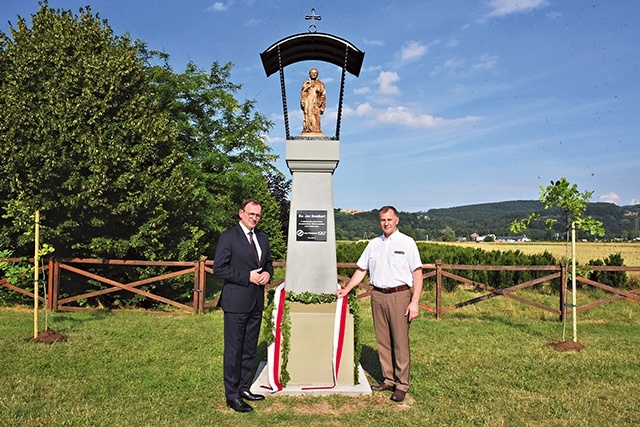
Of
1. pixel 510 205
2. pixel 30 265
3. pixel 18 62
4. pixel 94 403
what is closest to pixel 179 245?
pixel 30 265

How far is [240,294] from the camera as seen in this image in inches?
199

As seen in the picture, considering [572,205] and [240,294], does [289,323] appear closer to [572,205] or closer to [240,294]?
[240,294]

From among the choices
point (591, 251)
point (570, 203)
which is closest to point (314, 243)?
point (570, 203)

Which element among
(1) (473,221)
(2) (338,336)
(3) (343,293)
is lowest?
(2) (338,336)

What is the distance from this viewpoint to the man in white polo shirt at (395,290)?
5480mm

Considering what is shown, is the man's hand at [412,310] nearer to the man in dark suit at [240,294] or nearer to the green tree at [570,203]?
the man in dark suit at [240,294]

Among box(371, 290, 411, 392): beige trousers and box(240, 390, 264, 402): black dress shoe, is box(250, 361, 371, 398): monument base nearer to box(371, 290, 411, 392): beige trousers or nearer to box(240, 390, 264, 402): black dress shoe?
box(240, 390, 264, 402): black dress shoe

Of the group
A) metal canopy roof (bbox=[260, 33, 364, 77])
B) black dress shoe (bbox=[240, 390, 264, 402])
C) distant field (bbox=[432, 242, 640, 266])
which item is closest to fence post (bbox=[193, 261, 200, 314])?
metal canopy roof (bbox=[260, 33, 364, 77])

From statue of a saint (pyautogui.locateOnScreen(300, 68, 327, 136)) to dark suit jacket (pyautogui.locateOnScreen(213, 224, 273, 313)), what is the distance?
1841 millimetres

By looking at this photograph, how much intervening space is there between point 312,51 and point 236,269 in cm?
329

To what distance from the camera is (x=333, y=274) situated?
600 centimetres

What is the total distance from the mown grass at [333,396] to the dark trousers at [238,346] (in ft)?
1.06

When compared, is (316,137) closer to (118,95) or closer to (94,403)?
(94,403)

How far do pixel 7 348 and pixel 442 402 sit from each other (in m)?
6.62
